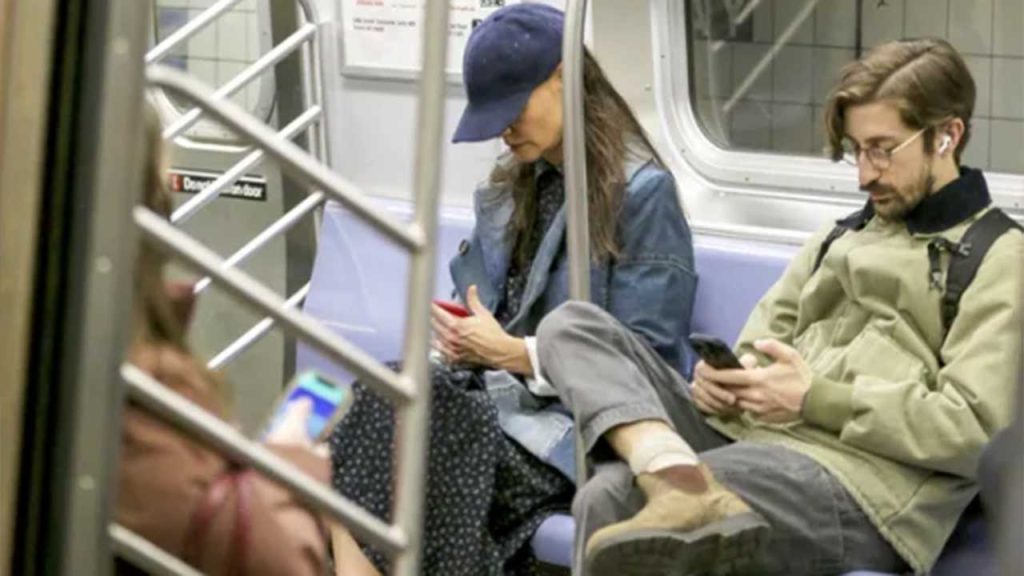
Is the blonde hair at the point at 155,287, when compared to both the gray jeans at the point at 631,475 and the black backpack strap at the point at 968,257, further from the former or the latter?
the black backpack strap at the point at 968,257

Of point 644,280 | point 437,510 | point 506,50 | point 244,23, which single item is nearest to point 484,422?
point 437,510

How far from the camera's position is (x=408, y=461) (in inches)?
61.9

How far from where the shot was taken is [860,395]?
2799 millimetres

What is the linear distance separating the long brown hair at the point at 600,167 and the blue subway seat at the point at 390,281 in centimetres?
25

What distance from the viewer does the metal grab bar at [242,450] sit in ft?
4.72

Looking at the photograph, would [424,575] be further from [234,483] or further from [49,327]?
[49,327]

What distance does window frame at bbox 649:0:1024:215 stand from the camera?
3.62 m

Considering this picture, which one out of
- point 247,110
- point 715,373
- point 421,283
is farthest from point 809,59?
point 421,283

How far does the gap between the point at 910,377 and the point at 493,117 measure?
0.92m

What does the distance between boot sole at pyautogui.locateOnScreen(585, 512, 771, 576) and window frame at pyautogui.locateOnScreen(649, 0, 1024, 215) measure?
1.07 meters

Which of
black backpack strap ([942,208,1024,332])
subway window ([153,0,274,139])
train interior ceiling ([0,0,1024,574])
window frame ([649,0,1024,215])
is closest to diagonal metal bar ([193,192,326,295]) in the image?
train interior ceiling ([0,0,1024,574])

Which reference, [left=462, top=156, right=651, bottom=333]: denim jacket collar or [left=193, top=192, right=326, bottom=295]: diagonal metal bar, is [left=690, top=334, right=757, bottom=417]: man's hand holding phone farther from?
[left=193, top=192, right=326, bottom=295]: diagonal metal bar

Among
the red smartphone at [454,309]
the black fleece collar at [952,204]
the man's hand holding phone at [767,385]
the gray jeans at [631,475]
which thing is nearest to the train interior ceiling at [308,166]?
the red smartphone at [454,309]

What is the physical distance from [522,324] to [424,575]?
502 mm
